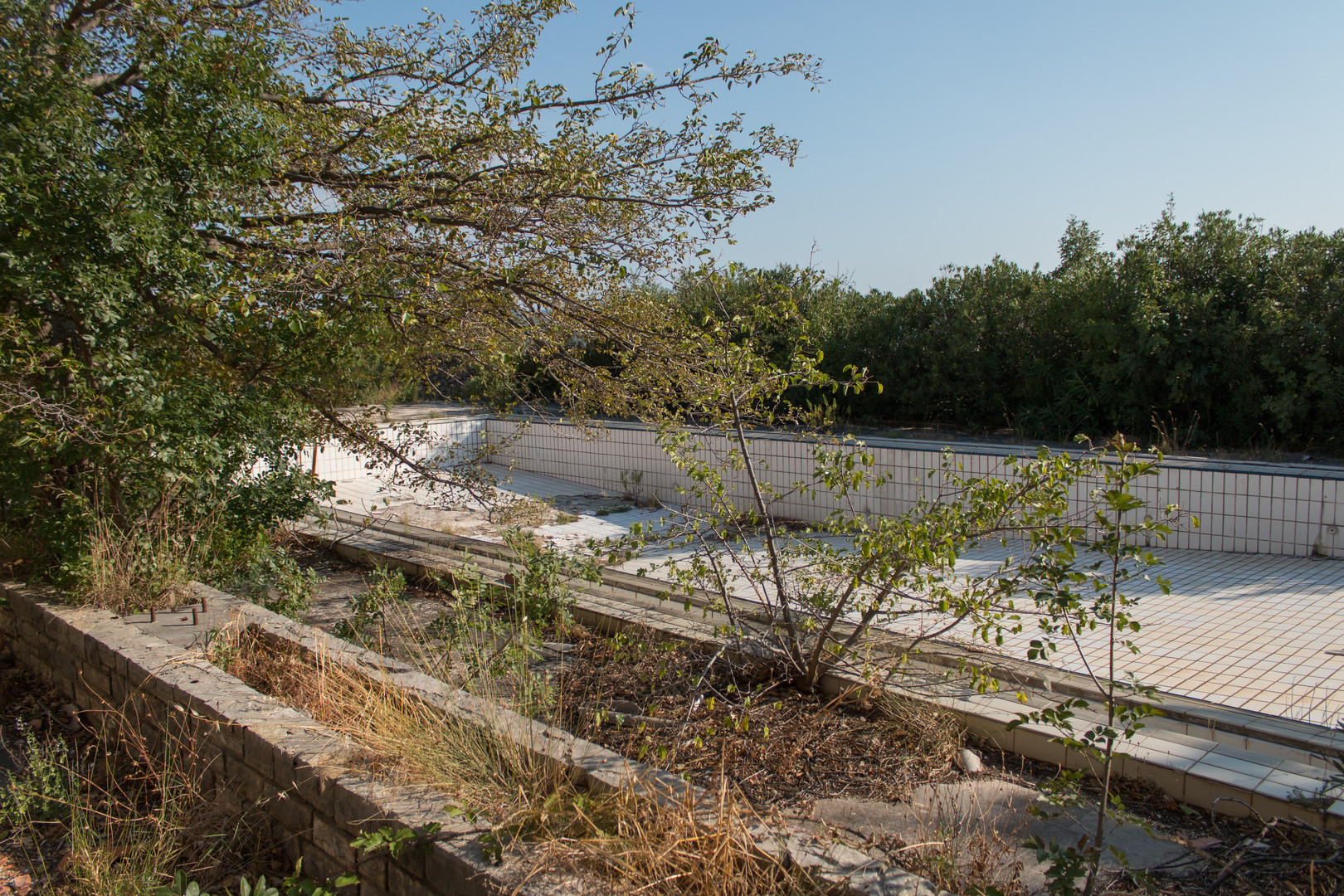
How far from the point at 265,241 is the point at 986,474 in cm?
567

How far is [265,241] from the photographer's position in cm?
502

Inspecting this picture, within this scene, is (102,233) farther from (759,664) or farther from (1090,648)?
(1090,648)

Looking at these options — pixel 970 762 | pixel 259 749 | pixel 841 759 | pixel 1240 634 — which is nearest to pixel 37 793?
pixel 259 749

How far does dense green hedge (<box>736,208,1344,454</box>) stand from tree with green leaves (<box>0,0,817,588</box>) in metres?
2.40

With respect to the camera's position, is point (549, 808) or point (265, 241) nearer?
point (549, 808)

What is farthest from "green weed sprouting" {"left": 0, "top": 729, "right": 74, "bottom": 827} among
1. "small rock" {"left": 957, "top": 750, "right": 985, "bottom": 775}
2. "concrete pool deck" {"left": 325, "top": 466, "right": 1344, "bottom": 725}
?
"concrete pool deck" {"left": 325, "top": 466, "right": 1344, "bottom": 725}

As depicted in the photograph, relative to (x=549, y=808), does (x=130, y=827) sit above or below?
below

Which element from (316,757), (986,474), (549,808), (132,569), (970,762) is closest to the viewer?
(549,808)

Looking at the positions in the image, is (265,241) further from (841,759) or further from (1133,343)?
(1133,343)

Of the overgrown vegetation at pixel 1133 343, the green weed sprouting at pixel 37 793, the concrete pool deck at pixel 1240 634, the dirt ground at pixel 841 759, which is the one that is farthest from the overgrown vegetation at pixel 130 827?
the overgrown vegetation at pixel 1133 343

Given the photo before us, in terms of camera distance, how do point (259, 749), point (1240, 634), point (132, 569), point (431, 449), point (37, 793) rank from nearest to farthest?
point (259, 749), point (37, 793), point (1240, 634), point (132, 569), point (431, 449)

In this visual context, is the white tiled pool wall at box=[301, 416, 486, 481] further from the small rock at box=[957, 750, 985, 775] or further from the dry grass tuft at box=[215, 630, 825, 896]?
the small rock at box=[957, 750, 985, 775]

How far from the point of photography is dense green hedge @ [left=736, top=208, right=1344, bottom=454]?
27.6 ft

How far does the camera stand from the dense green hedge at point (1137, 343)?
8.40 meters
